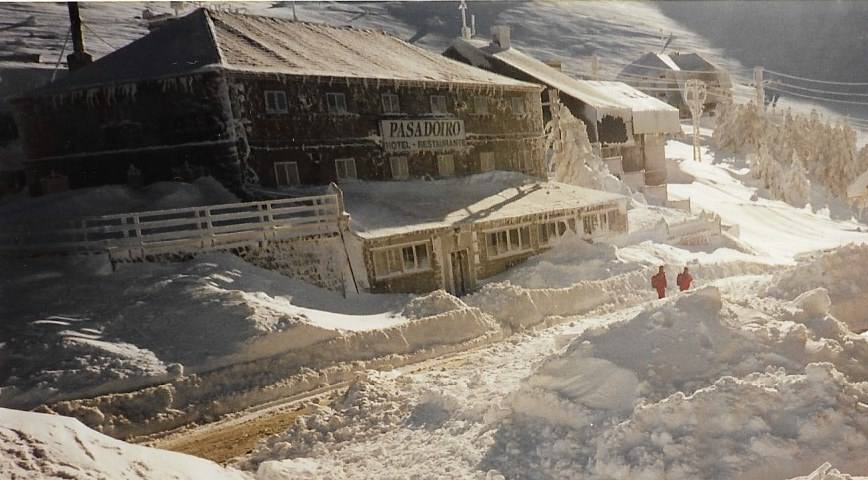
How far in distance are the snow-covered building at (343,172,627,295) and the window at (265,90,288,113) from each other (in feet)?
10.9

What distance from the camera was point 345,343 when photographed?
1325 cm

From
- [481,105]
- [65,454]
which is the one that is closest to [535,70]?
[481,105]

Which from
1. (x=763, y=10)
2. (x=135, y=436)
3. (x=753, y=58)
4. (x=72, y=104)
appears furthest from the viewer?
(x=753, y=58)

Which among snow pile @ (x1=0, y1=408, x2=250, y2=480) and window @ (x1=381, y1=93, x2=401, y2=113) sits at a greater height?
window @ (x1=381, y1=93, x2=401, y2=113)

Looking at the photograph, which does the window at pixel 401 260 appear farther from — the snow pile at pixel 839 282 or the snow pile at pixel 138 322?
the snow pile at pixel 839 282

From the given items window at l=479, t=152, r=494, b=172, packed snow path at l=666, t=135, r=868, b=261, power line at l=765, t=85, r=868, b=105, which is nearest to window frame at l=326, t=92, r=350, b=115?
window at l=479, t=152, r=494, b=172

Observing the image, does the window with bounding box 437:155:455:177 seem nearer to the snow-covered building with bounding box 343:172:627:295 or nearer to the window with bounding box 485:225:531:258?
the snow-covered building with bounding box 343:172:627:295

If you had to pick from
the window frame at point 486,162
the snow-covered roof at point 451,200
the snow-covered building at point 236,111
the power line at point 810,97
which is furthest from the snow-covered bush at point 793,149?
the snow-covered building at point 236,111

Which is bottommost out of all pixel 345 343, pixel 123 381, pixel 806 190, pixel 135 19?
pixel 806 190

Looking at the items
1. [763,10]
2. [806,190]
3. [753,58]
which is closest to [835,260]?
[806,190]

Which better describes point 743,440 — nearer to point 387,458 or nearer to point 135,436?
point 387,458

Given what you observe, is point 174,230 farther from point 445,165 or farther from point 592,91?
point 592,91

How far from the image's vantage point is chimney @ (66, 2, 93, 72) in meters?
19.5

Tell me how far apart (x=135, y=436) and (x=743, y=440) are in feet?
31.7
